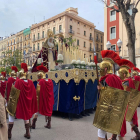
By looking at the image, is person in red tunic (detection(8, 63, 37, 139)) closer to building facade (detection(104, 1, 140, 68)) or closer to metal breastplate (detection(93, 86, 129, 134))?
metal breastplate (detection(93, 86, 129, 134))

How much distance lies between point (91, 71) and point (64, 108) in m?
1.97

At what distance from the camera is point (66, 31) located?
3444cm

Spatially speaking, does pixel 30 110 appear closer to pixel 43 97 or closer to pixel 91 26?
pixel 43 97

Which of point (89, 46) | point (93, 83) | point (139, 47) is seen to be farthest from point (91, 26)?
point (93, 83)

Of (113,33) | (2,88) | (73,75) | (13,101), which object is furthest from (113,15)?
(13,101)

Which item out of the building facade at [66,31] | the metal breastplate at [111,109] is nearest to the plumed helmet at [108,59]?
the metal breastplate at [111,109]

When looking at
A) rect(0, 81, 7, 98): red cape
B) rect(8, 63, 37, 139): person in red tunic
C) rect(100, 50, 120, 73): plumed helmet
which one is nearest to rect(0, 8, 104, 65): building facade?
rect(0, 81, 7, 98): red cape

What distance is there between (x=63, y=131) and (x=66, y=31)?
3115 cm

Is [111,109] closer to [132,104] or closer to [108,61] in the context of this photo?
[108,61]

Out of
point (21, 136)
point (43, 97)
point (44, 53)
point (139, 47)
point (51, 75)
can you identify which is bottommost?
point (21, 136)

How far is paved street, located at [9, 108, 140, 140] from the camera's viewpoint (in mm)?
4523

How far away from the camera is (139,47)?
1958 cm

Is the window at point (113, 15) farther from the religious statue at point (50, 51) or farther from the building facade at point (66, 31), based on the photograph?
the religious statue at point (50, 51)

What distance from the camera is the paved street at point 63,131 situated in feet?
14.8
